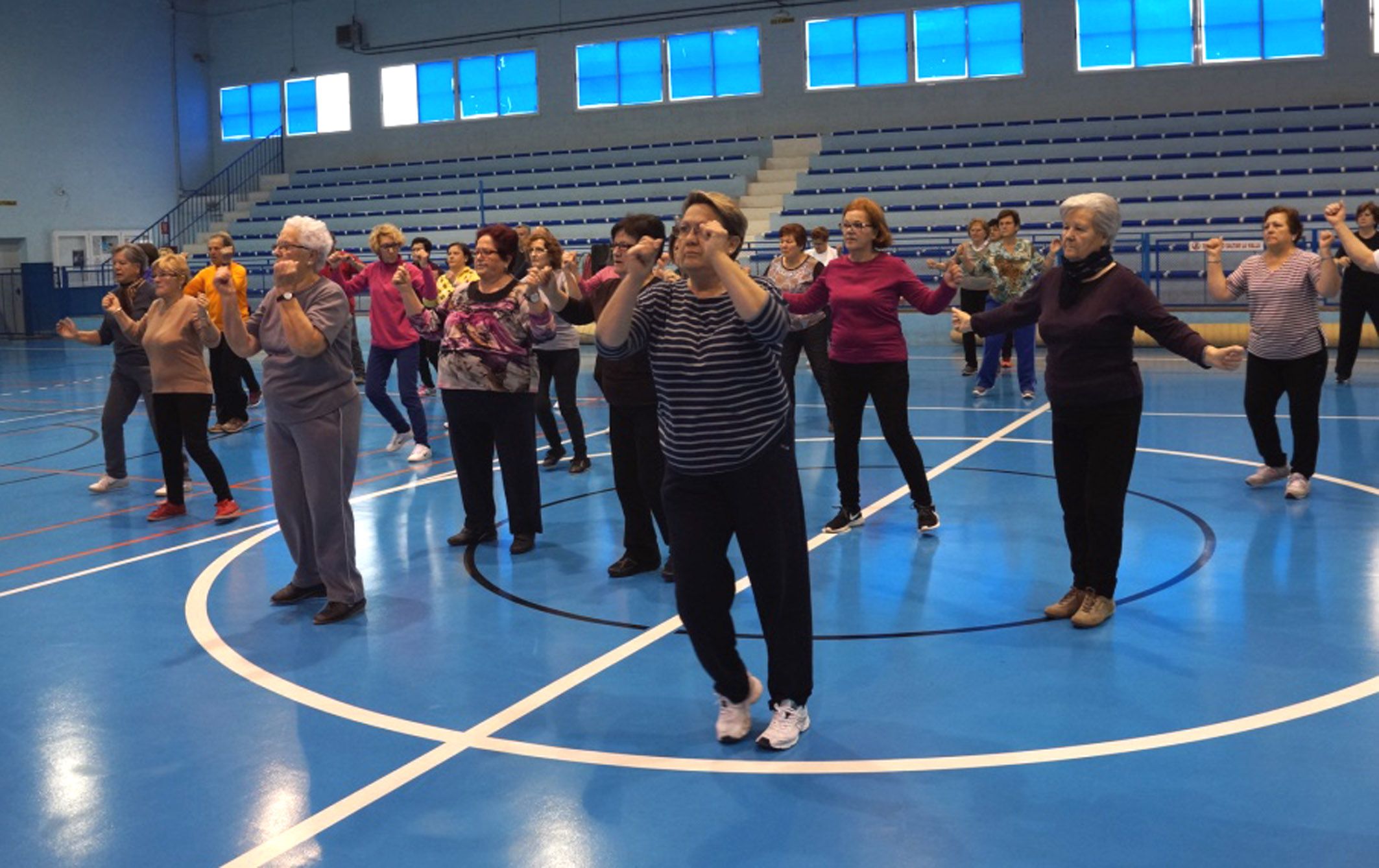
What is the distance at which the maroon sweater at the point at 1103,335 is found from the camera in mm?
5449

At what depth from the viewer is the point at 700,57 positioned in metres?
29.8

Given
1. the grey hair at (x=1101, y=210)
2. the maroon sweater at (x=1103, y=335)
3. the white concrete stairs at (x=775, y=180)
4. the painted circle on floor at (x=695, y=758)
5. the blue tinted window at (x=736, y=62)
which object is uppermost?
the blue tinted window at (x=736, y=62)

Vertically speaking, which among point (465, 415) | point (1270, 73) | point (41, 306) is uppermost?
point (1270, 73)

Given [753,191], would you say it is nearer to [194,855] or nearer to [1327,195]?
[1327,195]

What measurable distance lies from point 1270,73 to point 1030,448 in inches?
711

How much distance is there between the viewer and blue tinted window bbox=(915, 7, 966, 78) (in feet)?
89.1

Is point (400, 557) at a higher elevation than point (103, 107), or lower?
lower

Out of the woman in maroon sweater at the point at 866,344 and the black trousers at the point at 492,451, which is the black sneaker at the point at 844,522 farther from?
the black trousers at the point at 492,451

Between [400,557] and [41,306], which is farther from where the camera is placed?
[41,306]

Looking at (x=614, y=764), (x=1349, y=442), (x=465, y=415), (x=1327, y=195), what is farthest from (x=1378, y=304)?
(x=614, y=764)

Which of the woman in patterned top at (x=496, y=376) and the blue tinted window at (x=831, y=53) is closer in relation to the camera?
the woman in patterned top at (x=496, y=376)

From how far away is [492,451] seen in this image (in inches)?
292

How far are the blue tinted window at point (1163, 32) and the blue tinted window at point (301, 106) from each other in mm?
20614

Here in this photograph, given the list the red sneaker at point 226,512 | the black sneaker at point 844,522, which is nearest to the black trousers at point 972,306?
the black sneaker at point 844,522
